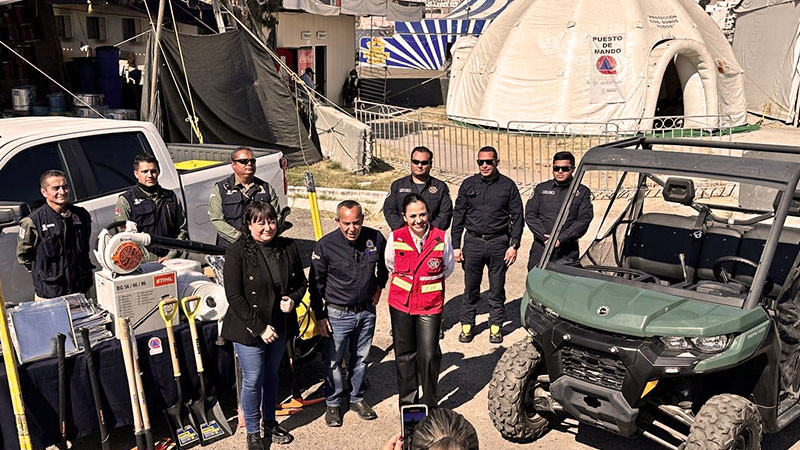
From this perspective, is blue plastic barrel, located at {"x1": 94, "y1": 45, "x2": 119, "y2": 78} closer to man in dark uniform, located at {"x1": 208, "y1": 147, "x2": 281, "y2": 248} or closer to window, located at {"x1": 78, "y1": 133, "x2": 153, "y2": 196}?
window, located at {"x1": 78, "y1": 133, "x2": 153, "y2": 196}

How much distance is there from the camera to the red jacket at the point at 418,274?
5.34 metres

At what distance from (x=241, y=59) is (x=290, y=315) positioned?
9.55 m

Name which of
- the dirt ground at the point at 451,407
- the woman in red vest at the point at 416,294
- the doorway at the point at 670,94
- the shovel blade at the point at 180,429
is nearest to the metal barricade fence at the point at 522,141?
the doorway at the point at 670,94

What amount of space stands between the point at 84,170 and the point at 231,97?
752 cm

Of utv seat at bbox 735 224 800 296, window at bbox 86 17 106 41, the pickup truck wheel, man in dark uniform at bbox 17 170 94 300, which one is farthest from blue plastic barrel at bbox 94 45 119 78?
utv seat at bbox 735 224 800 296

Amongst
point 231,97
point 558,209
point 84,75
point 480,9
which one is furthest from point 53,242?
point 480,9

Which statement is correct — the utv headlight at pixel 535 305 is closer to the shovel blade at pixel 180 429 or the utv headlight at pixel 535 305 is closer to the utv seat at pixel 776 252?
the utv seat at pixel 776 252

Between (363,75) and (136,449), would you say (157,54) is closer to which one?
(136,449)

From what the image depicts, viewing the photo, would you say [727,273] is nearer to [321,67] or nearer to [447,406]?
[447,406]

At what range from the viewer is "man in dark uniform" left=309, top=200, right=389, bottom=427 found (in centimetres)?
540

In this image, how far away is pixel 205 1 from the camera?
17.5 m

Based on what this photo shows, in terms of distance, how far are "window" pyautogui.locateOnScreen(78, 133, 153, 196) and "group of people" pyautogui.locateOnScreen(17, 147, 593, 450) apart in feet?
2.10

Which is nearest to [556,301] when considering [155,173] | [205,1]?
[155,173]

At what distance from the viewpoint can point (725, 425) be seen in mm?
4344
